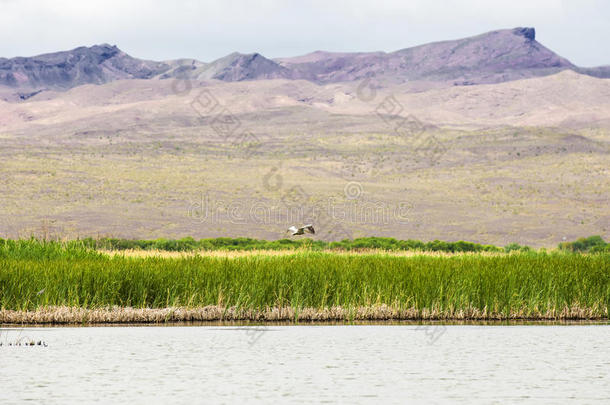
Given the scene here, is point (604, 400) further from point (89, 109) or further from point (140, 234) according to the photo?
point (89, 109)

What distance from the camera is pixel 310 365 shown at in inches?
547

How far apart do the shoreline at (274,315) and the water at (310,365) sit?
1.19m

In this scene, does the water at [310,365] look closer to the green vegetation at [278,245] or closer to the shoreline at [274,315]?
the shoreline at [274,315]

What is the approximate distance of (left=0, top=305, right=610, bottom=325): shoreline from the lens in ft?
64.2

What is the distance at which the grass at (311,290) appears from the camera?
795 inches

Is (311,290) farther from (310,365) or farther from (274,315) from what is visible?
(310,365)

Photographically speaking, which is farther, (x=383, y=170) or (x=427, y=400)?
(x=383, y=170)

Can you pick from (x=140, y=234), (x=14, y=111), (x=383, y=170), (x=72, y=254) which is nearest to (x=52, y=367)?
(x=72, y=254)

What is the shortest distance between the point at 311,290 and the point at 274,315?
3.69ft

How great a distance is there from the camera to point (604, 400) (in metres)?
11.2

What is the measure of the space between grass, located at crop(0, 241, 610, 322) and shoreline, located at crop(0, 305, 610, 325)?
0.03 m

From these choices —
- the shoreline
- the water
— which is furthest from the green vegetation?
the water

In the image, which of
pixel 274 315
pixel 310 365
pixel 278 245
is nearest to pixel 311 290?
pixel 274 315

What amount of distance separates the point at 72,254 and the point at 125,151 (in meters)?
83.6
